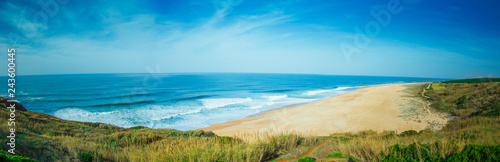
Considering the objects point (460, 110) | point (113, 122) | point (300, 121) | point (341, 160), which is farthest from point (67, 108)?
point (460, 110)

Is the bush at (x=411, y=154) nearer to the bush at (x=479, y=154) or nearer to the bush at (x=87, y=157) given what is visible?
the bush at (x=479, y=154)

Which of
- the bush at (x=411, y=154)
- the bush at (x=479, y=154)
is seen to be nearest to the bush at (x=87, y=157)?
the bush at (x=411, y=154)

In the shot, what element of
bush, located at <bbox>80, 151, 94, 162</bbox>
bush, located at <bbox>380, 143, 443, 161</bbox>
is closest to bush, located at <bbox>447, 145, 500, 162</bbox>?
bush, located at <bbox>380, 143, 443, 161</bbox>

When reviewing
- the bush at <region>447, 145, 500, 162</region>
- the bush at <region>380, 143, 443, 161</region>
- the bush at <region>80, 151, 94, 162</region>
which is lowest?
the bush at <region>80, 151, 94, 162</region>

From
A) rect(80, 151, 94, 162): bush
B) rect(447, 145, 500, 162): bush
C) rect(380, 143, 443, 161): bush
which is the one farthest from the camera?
rect(80, 151, 94, 162): bush

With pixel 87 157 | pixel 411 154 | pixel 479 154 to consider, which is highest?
pixel 479 154

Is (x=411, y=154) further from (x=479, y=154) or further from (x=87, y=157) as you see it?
(x=87, y=157)

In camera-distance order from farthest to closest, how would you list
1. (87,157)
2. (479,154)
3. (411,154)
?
1. (87,157)
2. (411,154)
3. (479,154)

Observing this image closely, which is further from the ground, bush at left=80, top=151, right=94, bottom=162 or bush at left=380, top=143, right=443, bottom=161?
bush at left=380, top=143, right=443, bottom=161

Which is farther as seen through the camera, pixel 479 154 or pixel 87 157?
pixel 87 157

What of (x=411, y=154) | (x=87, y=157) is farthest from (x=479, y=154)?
(x=87, y=157)

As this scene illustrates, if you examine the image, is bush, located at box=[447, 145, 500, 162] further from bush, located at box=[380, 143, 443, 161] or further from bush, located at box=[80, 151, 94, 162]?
bush, located at box=[80, 151, 94, 162]

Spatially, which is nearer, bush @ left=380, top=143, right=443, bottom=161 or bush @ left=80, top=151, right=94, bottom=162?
bush @ left=380, top=143, right=443, bottom=161

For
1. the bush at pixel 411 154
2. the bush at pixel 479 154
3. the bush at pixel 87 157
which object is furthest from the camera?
the bush at pixel 87 157
